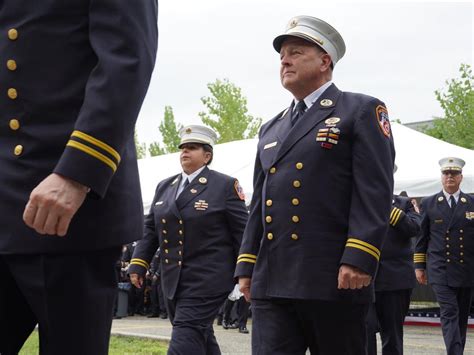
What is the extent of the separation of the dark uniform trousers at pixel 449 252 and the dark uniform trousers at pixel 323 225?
565 centimetres

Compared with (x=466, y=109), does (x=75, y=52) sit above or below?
below

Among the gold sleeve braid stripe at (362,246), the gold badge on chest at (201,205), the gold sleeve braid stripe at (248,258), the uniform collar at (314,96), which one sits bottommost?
the gold sleeve braid stripe at (248,258)

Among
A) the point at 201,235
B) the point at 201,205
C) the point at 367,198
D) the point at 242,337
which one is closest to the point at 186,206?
the point at 201,205

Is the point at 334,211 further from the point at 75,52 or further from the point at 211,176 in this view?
the point at 211,176

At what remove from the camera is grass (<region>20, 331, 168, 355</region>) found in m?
8.66

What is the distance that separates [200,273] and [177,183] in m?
0.92

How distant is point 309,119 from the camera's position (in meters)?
4.46

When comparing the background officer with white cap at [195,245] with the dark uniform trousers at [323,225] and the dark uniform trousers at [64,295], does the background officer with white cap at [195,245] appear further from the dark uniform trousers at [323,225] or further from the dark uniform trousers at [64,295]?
the dark uniform trousers at [64,295]

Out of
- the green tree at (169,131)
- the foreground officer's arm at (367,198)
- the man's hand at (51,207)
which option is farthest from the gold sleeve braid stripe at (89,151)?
the green tree at (169,131)

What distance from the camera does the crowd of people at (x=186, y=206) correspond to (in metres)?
2.43

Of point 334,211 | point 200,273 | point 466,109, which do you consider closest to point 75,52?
point 334,211

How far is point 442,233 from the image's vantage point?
10281 millimetres

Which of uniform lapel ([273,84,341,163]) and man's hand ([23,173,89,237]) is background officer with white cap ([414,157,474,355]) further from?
man's hand ([23,173,89,237])

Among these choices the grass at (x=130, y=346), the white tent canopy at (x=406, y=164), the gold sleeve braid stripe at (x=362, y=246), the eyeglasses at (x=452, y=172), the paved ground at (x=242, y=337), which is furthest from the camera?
the white tent canopy at (x=406, y=164)
